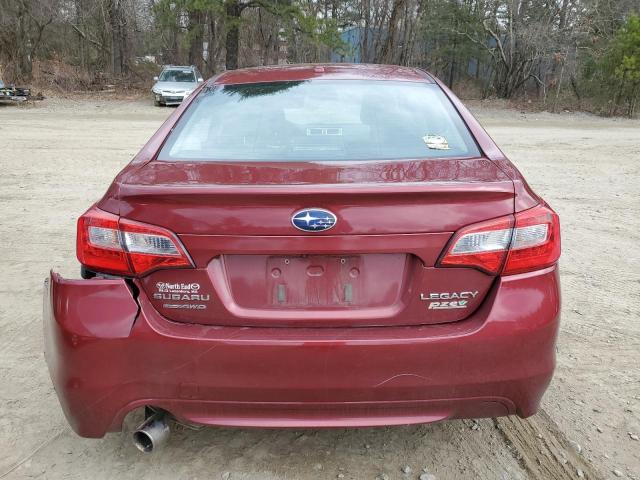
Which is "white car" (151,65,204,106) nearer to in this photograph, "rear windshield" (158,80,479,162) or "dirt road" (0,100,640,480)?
"dirt road" (0,100,640,480)

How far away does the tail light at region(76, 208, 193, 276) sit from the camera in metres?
2.05

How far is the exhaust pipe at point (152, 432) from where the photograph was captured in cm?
228

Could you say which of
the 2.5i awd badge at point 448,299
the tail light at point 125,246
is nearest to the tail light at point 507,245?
the 2.5i awd badge at point 448,299

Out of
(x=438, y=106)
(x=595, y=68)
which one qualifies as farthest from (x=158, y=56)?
(x=438, y=106)

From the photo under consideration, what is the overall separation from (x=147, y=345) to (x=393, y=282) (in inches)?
35.1

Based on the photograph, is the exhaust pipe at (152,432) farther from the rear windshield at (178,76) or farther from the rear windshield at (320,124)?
the rear windshield at (178,76)

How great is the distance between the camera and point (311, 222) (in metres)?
2.02

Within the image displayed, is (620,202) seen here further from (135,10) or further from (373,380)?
(135,10)

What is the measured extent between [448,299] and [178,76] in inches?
954

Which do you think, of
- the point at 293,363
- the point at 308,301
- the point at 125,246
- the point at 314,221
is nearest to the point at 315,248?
the point at 314,221

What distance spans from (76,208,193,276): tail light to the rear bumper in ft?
0.24

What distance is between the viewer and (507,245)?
2.11 metres

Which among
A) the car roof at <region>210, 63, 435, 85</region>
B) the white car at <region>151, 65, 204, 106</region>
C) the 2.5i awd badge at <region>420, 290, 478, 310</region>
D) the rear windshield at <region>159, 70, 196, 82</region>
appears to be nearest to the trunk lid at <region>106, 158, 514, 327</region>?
the 2.5i awd badge at <region>420, 290, 478, 310</region>

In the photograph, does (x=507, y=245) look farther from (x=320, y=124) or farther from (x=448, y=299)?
(x=320, y=124)
